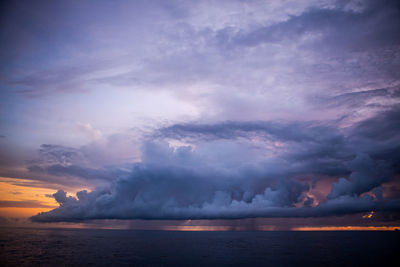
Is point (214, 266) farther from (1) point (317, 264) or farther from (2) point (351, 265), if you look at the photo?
(2) point (351, 265)

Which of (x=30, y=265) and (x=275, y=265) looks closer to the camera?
(x=30, y=265)

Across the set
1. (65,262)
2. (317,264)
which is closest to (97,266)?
(65,262)

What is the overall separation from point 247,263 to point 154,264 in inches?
1342

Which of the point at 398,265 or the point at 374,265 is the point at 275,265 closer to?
the point at 374,265

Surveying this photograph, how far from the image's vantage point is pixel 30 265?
8319 cm

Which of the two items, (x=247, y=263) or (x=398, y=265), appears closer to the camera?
(x=398, y=265)

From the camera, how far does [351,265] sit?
8950cm

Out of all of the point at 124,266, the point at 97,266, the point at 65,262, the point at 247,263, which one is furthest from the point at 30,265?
the point at 247,263

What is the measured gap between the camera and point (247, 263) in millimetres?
93812

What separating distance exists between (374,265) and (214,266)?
57.3 m

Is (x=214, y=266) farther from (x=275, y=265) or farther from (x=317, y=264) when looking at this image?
(x=317, y=264)

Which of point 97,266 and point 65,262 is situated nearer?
point 97,266

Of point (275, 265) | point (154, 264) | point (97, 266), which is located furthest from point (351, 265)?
point (97, 266)

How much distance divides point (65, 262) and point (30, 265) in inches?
415
